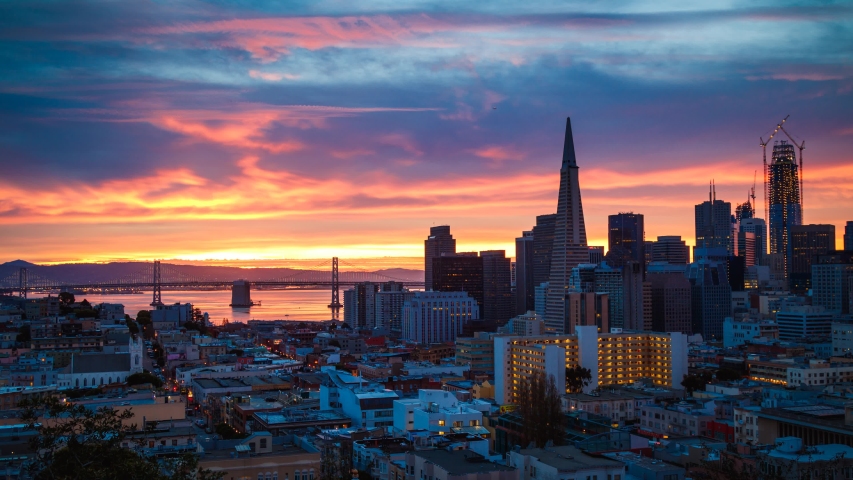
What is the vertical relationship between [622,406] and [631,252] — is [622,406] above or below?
below

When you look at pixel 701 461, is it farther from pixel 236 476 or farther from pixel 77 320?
pixel 77 320

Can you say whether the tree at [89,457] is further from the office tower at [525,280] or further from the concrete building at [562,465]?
the office tower at [525,280]

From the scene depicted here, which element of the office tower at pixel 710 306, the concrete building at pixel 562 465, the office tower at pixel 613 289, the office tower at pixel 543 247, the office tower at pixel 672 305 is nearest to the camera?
the concrete building at pixel 562 465

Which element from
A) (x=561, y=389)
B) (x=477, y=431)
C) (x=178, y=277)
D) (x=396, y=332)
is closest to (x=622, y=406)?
(x=561, y=389)

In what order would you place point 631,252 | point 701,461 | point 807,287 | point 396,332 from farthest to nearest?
point 631,252 → point 807,287 → point 396,332 → point 701,461

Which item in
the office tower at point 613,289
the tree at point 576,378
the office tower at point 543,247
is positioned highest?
the office tower at point 543,247

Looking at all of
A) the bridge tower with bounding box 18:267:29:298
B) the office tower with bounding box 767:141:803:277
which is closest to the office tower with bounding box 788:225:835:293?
the office tower with bounding box 767:141:803:277

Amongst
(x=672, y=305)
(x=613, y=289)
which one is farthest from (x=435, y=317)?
(x=672, y=305)

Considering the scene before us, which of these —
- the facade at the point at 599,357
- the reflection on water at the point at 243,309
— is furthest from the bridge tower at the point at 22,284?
the facade at the point at 599,357
